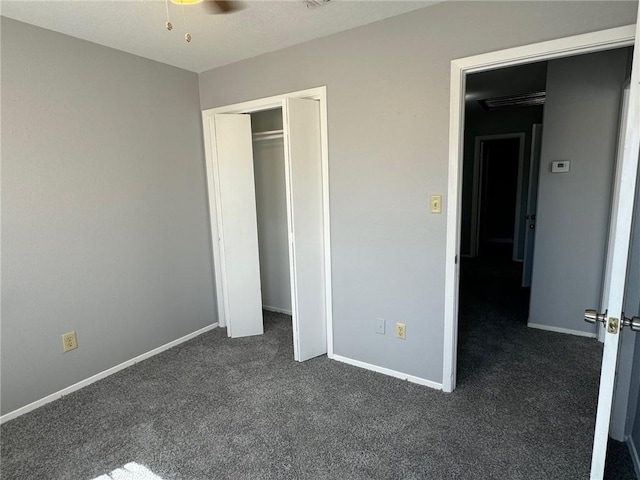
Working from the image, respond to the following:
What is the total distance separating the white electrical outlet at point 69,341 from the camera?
2402 mm

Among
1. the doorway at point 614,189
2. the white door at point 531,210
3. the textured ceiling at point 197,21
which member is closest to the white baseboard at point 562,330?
the doorway at point 614,189

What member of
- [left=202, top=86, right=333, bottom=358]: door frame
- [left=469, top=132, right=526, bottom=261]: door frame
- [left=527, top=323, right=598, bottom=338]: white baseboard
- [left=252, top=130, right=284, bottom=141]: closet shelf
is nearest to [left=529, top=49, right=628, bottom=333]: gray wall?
[left=527, top=323, right=598, bottom=338]: white baseboard

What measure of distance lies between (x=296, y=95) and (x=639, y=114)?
2.04m

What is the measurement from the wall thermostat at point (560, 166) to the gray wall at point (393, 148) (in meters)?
1.56

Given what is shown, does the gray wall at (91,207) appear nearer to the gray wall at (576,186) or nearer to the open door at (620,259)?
the open door at (620,259)

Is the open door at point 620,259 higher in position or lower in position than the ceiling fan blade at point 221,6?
lower

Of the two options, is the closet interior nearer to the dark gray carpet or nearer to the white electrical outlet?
the dark gray carpet

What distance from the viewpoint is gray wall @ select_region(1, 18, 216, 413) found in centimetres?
215

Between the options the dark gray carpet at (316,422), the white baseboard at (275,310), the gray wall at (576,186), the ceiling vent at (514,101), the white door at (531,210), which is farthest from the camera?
the ceiling vent at (514,101)

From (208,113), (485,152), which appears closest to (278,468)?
(208,113)

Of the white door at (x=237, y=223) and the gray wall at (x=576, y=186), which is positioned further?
the white door at (x=237, y=223)

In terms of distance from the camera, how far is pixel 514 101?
504 centimetres

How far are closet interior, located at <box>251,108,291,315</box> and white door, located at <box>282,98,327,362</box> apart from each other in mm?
976

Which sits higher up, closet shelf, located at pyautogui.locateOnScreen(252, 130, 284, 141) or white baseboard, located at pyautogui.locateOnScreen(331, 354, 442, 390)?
closet shelf, located at pyautogui.locateOnScreen(252, 130, 284, 141)
